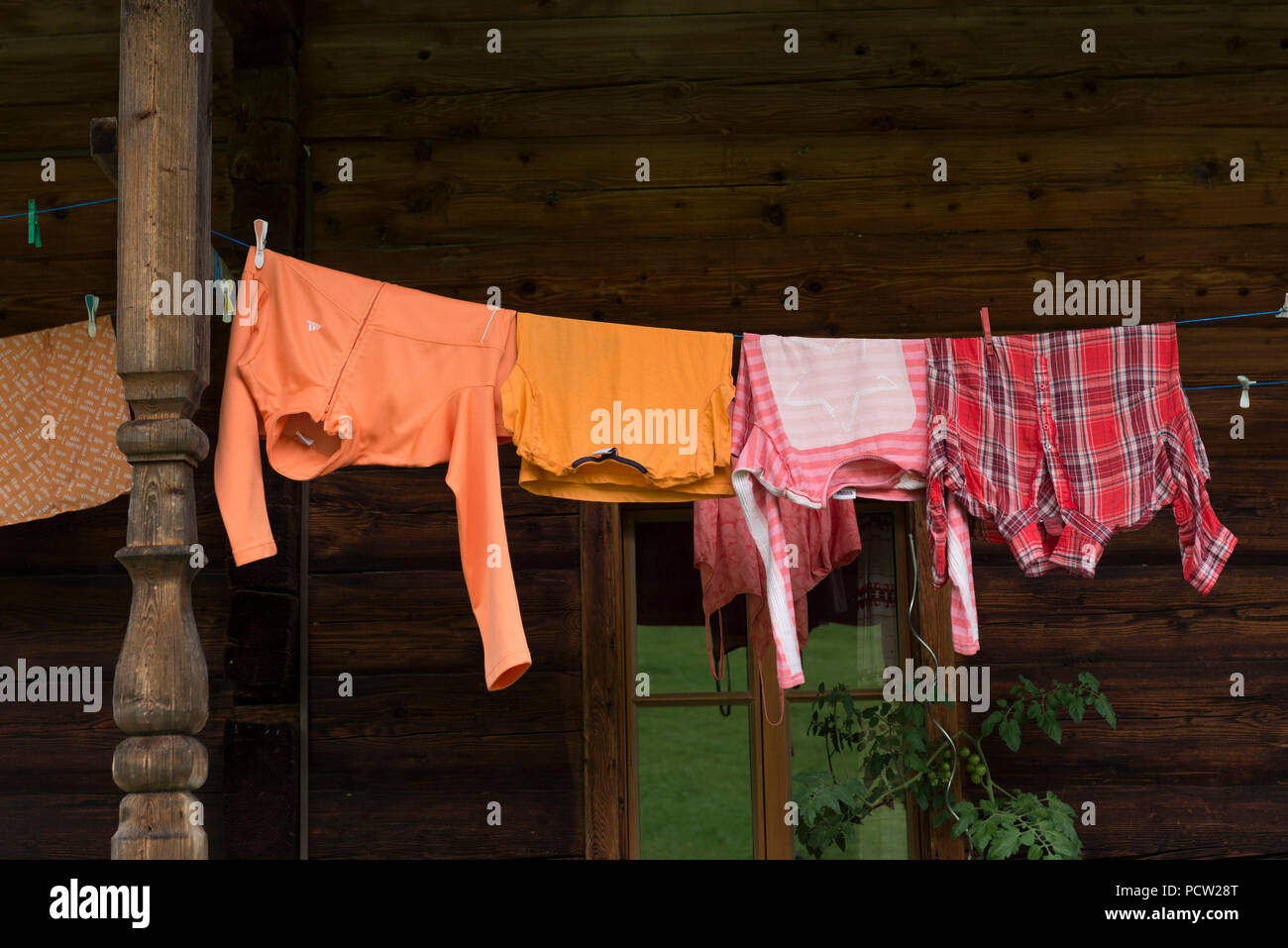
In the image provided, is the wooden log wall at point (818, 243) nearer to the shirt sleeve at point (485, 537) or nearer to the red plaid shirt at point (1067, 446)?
the red plaid shirt at point (1067, 446)

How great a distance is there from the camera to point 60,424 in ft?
11.8

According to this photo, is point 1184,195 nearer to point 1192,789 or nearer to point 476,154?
point 1192,789

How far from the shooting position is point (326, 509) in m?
3.90

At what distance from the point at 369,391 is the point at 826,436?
1.11 m

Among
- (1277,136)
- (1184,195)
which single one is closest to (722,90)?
(1184,195)

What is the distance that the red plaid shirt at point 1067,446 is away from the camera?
2994mm

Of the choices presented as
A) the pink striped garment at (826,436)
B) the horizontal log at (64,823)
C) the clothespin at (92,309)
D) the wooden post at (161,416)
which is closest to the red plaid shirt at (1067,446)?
the pink striped garment at (826,436)

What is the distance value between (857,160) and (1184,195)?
3.58ft

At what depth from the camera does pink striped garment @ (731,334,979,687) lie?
2.94 metres

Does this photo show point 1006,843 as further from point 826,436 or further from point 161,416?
point 161,416

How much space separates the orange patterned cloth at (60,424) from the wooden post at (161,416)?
1119mm

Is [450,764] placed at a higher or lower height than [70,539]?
lower

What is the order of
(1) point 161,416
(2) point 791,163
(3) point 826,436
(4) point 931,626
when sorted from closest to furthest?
(1) point 161,416
(3) point 826,436
(4) point 931,626
(2) point 791,163

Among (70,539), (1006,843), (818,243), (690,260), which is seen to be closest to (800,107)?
(818,243)
